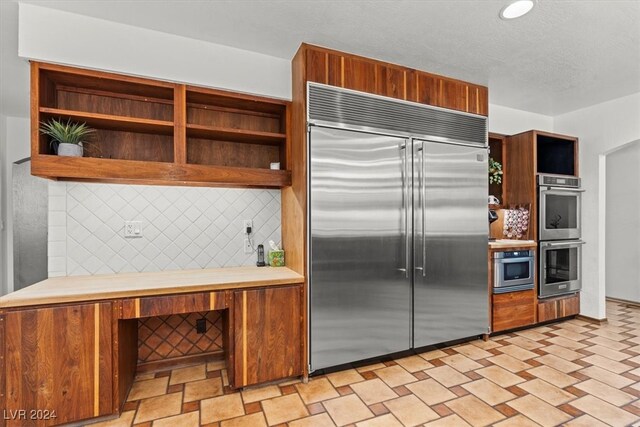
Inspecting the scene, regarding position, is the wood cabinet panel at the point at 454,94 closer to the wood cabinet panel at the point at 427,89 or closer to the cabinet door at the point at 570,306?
the wood cabinet panel at the point at 427,89

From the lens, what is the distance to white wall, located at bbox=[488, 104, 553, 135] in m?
3.96

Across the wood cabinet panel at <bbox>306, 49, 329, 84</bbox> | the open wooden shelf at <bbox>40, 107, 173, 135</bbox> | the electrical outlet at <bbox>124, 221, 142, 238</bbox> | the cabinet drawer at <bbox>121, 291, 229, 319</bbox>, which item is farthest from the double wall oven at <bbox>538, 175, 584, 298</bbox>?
the electrical outlet at <bbox>124, 221, 142, 238</bbox>

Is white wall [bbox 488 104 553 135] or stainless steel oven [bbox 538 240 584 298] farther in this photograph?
white wall [bbox 488 104 553 135]

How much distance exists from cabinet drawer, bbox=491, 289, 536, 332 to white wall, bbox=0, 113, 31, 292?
237 inches

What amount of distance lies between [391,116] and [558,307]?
3160 mm

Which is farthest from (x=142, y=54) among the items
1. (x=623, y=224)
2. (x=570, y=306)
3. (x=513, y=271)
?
(x=623, y=224)

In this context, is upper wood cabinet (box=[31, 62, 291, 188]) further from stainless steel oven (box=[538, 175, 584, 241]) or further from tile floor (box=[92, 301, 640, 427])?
stainless steel oven (box=[538, 175, 584, 241])

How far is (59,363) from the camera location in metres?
1.82

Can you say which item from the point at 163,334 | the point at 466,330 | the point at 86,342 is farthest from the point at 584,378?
the point at 86,342

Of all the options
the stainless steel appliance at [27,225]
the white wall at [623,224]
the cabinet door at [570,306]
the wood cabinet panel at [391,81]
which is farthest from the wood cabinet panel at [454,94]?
the stainless steel appliance at [27,225]

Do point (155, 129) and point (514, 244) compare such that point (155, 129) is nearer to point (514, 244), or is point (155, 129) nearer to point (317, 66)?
point (317, 66)

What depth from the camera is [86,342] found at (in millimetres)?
1865

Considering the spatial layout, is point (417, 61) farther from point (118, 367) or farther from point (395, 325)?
point (118, 367)

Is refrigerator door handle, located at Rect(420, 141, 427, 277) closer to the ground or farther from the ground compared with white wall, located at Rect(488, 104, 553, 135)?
closer to the ground
